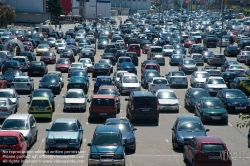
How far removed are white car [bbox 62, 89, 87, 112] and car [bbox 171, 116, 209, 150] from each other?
33.5 feet

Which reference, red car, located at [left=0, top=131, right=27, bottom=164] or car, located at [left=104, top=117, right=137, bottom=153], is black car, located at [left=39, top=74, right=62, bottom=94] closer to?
car, located at [left=104, top=117, right=137, bottom=153]

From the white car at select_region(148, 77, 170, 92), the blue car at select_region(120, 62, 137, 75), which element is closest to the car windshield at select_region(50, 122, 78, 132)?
the white car at select_region(148, 77, 170, 92)

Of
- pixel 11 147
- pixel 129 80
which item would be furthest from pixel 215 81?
pixel 11 147

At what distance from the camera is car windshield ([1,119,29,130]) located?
24.8 m

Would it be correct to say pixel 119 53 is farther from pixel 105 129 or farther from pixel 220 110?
pixel 105 129

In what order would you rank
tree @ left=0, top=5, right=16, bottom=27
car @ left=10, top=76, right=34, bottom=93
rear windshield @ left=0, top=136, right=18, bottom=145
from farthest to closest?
tree @ left=0, top=5, right=16, bottom=27 → car @ left=10, top=76, right=34, bottom=93 → rear windshield @ left=0, top=136, right=18, bottom=145

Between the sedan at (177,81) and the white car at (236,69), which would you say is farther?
the white car at (236,69)

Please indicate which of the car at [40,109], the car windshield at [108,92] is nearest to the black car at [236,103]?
the car windshield at [108,92]

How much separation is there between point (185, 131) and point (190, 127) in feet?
1.06

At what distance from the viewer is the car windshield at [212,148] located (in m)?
20.2

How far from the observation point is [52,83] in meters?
40.9

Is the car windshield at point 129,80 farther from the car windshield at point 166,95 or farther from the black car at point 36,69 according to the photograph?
the black car at point 36,69

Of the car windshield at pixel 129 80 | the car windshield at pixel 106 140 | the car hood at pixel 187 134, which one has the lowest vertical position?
the car windshield at pixel 129 80

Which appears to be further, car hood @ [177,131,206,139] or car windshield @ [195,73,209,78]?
car windshield @ [195,73,209,78]
